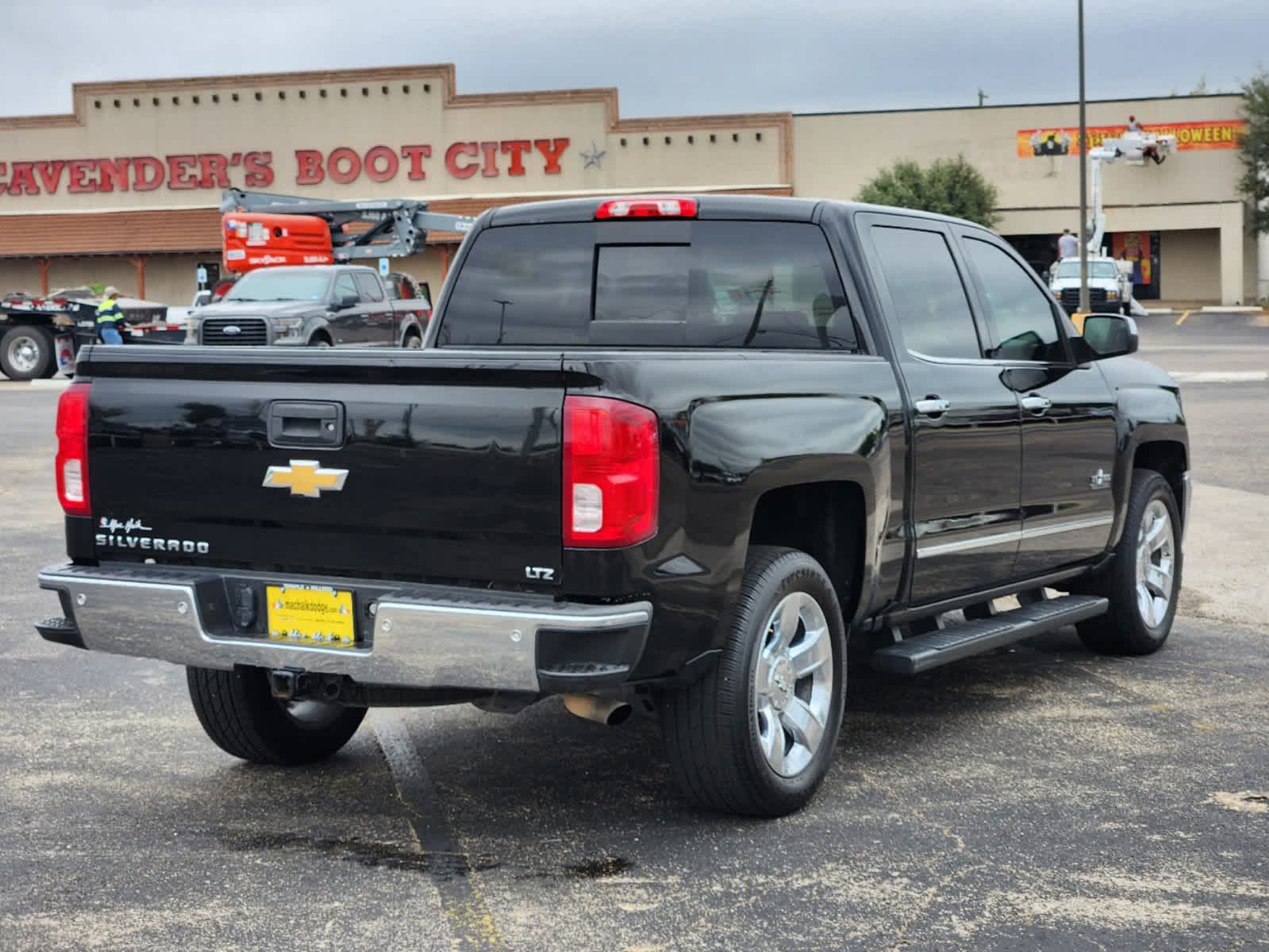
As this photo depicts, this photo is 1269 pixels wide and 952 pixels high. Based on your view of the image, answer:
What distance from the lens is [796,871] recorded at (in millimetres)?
4652

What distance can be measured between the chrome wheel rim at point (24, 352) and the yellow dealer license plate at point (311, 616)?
86.8 feet

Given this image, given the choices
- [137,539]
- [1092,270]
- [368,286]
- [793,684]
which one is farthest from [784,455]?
[1092,270]

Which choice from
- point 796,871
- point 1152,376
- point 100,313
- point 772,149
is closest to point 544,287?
point 796,871

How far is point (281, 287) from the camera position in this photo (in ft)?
83.8

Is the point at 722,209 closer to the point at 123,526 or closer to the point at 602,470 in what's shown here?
the point at 602,470

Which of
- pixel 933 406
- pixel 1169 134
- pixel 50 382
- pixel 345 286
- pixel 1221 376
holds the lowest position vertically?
pixel 1221 376

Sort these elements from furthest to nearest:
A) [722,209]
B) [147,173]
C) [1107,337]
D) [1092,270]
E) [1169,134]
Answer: [1169,134] → [147,173] → [1092,270] → [1107,337] → [722,209]

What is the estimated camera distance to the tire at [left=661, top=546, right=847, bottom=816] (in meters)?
4.89

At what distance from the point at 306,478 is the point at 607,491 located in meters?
0.94

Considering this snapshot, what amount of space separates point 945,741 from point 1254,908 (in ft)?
6.15

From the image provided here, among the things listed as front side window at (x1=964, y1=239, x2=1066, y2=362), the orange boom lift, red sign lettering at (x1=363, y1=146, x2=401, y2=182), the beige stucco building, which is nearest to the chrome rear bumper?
front side window at (x1=964, y1=239, x2=1066, y2=362)

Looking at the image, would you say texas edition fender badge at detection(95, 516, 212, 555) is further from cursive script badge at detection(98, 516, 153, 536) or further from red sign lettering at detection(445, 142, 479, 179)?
red sign lettering at detection(445, 142, 479, 179)

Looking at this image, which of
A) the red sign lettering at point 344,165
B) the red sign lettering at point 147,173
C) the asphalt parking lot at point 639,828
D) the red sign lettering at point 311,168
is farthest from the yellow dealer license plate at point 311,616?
the red sign lettering at point 147,173

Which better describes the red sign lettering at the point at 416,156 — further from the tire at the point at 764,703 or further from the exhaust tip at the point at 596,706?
the exhaust tip at the point at 596,706
